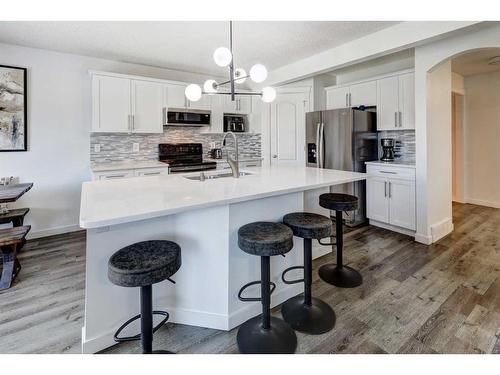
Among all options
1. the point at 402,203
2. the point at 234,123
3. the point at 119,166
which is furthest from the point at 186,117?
the point at 402,203

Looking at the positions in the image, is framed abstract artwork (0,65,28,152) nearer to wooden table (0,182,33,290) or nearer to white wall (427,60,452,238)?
wooden table (0,182,33,290)

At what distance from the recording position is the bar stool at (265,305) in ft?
5.46

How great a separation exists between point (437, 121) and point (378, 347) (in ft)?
9.63

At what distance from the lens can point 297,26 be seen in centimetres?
306

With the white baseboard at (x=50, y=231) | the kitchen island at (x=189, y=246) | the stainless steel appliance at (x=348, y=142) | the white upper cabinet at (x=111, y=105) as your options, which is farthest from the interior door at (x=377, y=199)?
the white baseboard at (x=50, y=231)

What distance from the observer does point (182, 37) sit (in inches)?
130

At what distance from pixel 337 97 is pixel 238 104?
1.70 metres

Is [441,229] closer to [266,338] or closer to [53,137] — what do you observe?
[266,338]

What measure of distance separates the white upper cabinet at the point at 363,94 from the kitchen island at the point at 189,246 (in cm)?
264

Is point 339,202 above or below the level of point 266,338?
above

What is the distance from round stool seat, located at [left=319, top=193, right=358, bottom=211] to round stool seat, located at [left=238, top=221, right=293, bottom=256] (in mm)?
834
